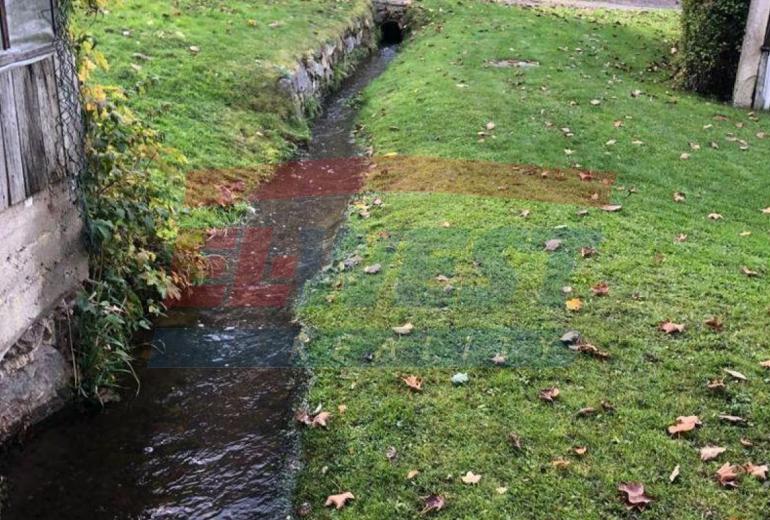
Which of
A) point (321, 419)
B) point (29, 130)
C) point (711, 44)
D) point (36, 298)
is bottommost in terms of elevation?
point (321, 419)

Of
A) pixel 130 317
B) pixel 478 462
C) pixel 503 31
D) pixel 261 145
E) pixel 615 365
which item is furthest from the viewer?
pixel 503 31

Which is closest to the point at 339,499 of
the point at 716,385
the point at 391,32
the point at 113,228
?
the point at 716,385

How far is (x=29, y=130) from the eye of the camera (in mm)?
4965

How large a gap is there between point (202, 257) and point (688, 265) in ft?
14.5

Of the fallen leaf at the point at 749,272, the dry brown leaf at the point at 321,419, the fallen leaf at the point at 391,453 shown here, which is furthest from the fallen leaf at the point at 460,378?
the fallen leaf at the point at 749,272

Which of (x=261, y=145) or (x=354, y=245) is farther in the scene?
(x=261, y=145)

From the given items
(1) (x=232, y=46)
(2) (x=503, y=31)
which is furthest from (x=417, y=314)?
(2) (x=503, y=31)

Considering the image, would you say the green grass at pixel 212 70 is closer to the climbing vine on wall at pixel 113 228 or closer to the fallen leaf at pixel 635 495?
the climbing vine on wall at pixel 113 228

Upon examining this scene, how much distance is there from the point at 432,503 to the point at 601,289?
111 inches

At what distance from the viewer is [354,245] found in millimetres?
7527

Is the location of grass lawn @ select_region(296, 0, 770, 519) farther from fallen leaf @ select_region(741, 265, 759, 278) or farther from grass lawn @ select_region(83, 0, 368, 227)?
grass lawn @ select_region(83, 0, 368, 227)

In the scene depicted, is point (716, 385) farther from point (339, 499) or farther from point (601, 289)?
point (339, 499)

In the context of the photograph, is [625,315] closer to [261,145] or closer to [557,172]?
[557,172]

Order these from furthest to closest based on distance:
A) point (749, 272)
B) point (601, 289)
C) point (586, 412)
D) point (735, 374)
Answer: point (749, 272) → point (601, 289) → point (735, 374) → point (586, 412)
